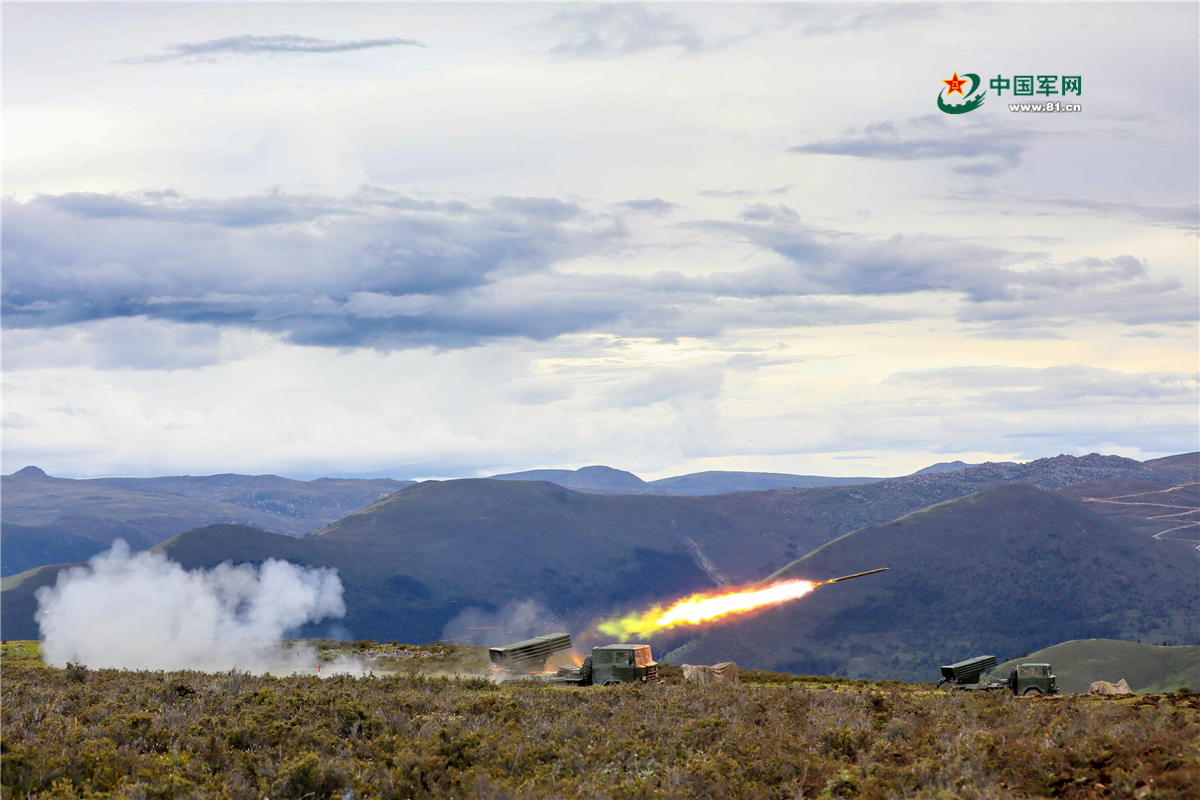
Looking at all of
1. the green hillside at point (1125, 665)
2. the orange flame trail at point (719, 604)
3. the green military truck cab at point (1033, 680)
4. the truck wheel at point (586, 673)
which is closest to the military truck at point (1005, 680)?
the green military truck cab at point (1033, 680)

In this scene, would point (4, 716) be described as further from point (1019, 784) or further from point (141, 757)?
point (1019, 784)

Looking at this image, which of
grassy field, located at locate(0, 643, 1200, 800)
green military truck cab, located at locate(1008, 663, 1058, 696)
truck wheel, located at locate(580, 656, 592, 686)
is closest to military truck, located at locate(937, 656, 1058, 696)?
green military truck cab, located at locate(1008, 663, 1058, 696)

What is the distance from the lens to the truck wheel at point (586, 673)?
Result: 45719mm

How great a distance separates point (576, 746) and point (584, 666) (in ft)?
76.4

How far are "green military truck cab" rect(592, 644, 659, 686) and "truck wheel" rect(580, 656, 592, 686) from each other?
7.9 inches

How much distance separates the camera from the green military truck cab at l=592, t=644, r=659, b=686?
4594 cm

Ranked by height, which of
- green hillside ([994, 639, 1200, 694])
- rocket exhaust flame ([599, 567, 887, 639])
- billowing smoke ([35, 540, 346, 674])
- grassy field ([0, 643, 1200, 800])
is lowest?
green hillside ([994, 639, 1200, 694])

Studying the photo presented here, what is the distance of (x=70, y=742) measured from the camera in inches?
892

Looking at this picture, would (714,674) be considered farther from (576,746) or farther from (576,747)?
(576,747)

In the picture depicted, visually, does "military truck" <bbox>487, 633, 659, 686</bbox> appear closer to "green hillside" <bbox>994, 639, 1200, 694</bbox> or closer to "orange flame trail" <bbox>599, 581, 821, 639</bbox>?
"orange flame trail" <bbox>599, 581, 821, 639</bbox>

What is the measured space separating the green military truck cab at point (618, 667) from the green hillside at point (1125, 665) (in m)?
93.3

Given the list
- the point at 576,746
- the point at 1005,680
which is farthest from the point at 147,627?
the point at 1005,680

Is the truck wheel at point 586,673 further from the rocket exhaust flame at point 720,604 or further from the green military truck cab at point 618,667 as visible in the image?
the rocket exhaust flame at point 720,604

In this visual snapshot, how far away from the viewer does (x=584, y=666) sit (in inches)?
1831
